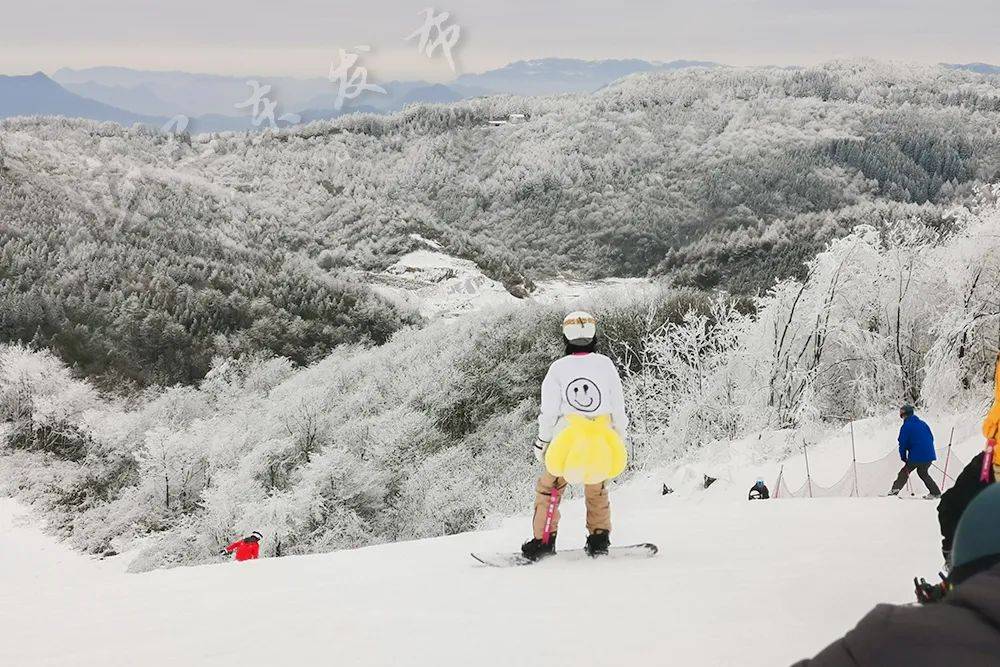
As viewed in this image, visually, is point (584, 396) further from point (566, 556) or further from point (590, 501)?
point (566, 556)

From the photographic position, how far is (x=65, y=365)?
74.1 meters

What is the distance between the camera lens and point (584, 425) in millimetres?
5383

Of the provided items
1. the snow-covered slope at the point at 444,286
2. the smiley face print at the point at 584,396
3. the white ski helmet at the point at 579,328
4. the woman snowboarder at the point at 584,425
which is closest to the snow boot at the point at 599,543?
the woman snowboarder at the point at 584,425

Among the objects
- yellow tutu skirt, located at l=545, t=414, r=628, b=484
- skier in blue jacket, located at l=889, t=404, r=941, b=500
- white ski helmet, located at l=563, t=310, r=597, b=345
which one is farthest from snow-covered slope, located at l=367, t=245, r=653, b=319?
yellow tutu skirt, located at l=545, t=414, r=628, b=484

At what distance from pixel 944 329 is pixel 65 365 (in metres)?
78.5

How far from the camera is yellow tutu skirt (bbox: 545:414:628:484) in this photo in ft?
17.4

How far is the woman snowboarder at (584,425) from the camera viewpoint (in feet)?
17.5

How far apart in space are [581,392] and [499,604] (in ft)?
5.74

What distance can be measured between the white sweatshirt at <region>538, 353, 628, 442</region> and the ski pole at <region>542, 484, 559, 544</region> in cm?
48

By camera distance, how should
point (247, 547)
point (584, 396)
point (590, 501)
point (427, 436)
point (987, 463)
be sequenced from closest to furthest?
point (987, 463) < point (584, 396) < point (590, 501) < point (247, 547) < point (427, 436)

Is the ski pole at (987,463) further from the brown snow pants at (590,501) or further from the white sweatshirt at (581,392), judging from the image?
the brown snow pants at (590,501)

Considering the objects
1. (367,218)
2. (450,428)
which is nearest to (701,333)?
(450,428)

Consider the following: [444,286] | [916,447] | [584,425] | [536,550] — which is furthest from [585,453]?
[444,286]

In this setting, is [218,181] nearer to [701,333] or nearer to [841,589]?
[701,333]
